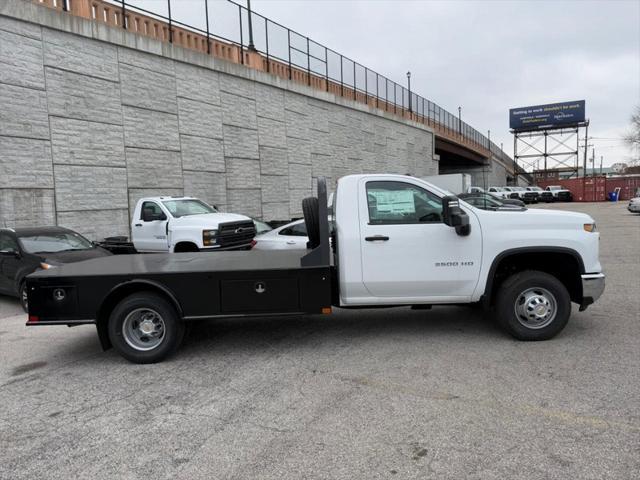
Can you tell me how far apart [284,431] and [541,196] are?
52.6 meters

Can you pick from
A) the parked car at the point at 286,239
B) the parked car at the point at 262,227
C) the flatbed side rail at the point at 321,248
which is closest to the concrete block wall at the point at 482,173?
the parked car at the point at 262,227

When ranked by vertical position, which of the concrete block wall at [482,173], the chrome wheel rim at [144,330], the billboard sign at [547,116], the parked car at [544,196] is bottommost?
the chrome wheel rim at [144,330]

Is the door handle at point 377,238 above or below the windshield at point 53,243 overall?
above

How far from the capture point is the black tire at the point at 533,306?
5516mm

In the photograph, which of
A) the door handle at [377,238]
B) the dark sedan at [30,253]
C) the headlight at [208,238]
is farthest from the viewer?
the headlight at [208,238]

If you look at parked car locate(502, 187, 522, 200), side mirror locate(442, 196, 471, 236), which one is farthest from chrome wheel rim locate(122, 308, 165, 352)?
parked car locate(502, 187, 522, 200)

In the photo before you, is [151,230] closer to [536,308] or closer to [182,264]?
[182,264]

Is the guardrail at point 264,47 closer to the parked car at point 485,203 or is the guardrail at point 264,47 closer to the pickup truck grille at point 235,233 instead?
the pickup truck grille at point 235,233

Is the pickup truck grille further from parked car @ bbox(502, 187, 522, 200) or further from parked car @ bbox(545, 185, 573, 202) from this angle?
parked car @ bbox(545, 185, 573, 202)

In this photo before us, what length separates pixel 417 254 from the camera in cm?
551

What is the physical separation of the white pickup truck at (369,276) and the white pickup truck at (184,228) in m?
5.54

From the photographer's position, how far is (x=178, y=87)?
1642 centimetres

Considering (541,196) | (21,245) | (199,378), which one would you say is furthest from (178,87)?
(541,196)

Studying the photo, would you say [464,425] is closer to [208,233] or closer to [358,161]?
[208,233]
